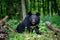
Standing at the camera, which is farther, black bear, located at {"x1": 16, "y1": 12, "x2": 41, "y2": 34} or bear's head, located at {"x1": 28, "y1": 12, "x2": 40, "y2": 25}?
bear's head, located at {"x1": 28, "y1": 12, "x2": 40, "y2": 25}

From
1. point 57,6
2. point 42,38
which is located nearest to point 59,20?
point 57,6

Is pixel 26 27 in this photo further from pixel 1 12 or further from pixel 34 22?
pixel 1 12

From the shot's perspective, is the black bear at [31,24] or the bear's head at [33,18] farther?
the bear's head at [33,18]

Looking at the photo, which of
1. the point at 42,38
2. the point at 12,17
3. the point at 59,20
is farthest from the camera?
the point at 12,17

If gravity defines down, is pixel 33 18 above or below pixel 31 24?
above

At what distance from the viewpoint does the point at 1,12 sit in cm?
1285

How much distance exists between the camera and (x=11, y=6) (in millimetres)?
13344

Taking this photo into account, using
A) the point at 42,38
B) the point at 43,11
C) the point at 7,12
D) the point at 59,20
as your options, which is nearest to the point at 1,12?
the point at 7,12

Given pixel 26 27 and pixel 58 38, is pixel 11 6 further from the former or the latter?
pixel 58 38

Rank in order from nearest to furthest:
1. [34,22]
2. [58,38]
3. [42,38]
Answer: [58,38]
[42,38]
[34,22]

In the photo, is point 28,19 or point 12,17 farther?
point 12,17

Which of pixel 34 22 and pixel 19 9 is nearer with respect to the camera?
pixel 34 22

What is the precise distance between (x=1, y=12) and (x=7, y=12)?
1.63 feet

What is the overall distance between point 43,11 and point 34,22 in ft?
9.06
